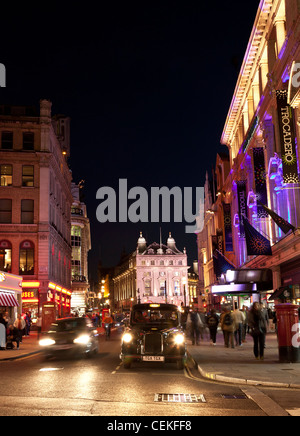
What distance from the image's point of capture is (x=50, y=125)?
50.2 metres

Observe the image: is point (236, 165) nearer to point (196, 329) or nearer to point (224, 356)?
point (196, 329)

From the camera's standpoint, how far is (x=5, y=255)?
48188mm

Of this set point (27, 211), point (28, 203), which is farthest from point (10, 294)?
point (28, 203)

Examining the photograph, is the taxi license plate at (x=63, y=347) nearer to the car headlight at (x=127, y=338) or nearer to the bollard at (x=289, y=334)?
the car headlight at (x=127, y=338)

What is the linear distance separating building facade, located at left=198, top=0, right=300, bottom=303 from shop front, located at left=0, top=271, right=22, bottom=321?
1740cm

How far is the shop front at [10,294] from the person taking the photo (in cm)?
3644

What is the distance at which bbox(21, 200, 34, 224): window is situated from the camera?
48.8 metres

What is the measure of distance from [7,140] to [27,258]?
11592 mm

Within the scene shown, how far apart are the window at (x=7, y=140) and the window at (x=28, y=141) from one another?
4.03 ft

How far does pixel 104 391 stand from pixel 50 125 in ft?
139

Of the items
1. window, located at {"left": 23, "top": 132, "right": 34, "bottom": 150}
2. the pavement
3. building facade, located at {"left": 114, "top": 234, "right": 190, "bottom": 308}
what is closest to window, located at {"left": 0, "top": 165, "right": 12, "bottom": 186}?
window, located at {"left": 23, "top": 132, "right": 34, "bottom": 150}

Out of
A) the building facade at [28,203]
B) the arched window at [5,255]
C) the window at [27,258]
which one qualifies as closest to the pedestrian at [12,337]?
the building facade at [28,203]

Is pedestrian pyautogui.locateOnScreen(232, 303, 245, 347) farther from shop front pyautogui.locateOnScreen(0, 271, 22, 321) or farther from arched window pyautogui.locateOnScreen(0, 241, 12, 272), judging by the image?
arched window pyautogui.locateOnScreen(0, 241, 12, 272)

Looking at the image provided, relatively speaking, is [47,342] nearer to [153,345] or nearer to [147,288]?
[153,345]
